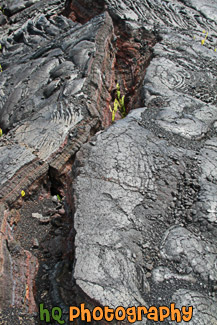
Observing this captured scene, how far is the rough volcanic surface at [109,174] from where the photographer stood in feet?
6.47

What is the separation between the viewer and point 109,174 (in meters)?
2.43

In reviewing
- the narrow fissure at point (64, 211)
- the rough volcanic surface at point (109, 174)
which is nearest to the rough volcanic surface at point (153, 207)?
the rough volcanic surface at point (109, 174)

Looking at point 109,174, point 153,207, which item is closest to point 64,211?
point 109,174

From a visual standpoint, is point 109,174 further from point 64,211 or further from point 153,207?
point 64,211

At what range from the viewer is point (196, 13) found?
5.43 metres

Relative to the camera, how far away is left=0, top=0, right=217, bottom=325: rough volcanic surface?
197 centimetres

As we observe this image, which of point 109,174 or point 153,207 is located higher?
point 109,174

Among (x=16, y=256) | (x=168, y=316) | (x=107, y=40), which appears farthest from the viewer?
(x=107, y=40)

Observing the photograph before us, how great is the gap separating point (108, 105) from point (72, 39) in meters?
1.28

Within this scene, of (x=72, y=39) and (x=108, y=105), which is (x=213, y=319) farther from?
(x=72, y=39)

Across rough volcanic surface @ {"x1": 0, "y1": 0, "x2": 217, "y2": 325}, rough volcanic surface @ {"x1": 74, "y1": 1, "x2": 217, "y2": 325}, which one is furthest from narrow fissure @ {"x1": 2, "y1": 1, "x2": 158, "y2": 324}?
rough volcanic surface @ {"x1": 74, "y1": 1, "x2": 217, "y2": 325}

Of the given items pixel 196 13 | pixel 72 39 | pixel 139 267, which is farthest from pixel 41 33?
pixel 139 267

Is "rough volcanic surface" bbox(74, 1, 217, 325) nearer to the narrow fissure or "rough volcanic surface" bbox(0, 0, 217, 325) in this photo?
"rough volcanic surface" bbox(0, 0, 217, 325)

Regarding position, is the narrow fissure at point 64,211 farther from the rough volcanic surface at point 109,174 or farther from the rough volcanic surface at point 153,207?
the rough volcanic surface at point 153,207
